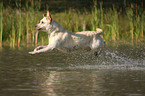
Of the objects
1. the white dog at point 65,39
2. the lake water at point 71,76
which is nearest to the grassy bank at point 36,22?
the lake water at point 71,76

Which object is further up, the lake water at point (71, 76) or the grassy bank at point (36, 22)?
the grassy bank at point (36, 22)

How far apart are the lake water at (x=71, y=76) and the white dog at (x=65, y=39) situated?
641 millimetres

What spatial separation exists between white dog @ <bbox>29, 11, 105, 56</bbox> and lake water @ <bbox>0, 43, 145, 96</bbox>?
25.2 inches

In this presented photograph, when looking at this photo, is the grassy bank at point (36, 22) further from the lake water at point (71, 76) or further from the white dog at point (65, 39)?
the white dog at point (65, 39)

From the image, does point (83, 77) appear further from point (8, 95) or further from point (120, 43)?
point (120, 43)

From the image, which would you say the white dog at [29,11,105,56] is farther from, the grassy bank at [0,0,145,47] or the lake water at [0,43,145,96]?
the grassy bank at [0,0,145,47]

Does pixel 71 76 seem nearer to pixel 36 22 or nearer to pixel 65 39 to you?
pixel 65 39

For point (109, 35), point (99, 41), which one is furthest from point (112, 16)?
point (99, 41)

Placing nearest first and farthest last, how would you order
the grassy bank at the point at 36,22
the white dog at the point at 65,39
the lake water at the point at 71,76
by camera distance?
the lake water at the point at 71,76 < the white dog at the point at 65,39 < the grassy bank at the point at 36,22

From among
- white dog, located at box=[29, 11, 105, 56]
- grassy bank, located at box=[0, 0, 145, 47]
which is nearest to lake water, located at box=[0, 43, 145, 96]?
white dog, located at box=[29, 11, 105, 56]

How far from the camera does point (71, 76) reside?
10516 millimetres

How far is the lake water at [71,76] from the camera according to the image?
823 cm

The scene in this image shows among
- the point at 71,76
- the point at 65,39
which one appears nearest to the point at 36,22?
the point at 65,39

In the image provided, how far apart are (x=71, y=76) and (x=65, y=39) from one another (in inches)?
83.3
